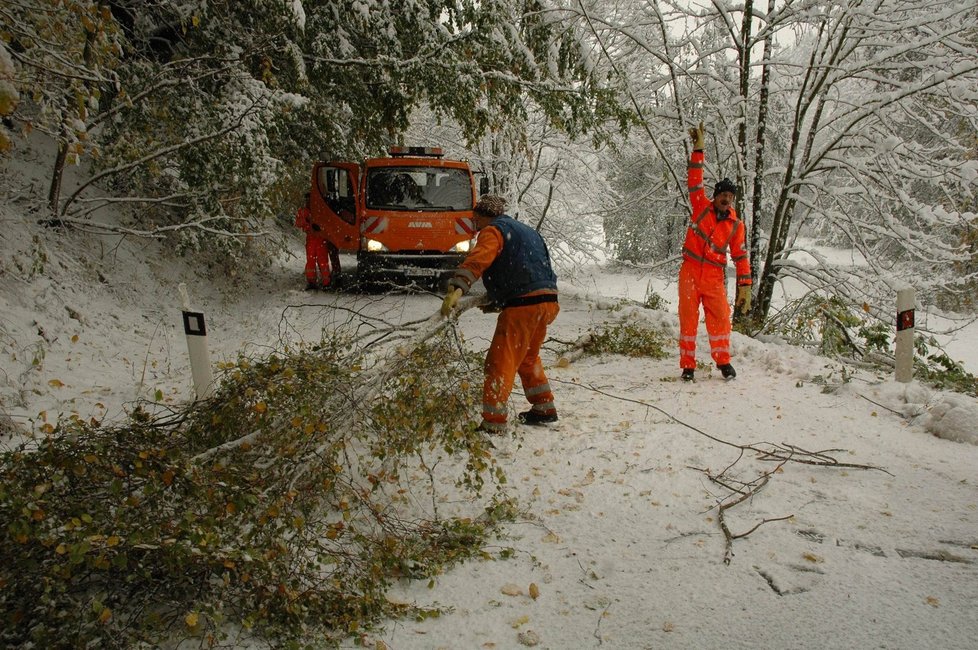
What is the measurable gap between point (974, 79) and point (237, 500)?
33.8 feet

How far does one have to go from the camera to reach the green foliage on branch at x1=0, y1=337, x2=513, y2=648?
7.71 feet

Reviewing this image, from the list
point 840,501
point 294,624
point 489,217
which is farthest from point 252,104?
point 840,501

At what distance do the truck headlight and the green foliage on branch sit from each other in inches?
288

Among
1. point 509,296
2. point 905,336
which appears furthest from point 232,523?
point 905,336

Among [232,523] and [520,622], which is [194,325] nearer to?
[232,523]

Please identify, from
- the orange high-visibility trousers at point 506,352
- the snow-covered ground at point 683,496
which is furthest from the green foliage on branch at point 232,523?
the orange high-visibility trousers at point 506,352

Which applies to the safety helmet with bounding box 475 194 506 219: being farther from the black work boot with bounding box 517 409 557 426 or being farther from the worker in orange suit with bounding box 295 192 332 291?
the worker in orange suit with bounding box 295 192 332 291

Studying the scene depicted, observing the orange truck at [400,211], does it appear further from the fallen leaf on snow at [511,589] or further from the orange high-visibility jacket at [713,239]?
the fallen leaf on snow at [511,589]

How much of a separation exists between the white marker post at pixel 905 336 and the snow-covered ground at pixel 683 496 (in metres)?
0.22

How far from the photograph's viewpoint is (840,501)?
3.78 meters

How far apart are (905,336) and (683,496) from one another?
362 centimetres

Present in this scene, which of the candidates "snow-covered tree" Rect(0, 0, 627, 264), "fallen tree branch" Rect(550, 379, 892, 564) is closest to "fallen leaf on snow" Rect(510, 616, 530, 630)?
"fallen tree branch" Rect(550, 379, 892, 564)

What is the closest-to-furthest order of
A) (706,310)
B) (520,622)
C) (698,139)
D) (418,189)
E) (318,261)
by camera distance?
(520,622), (706,310), (698,139), (418,189), (318,261)

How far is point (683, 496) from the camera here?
13.0 ft
